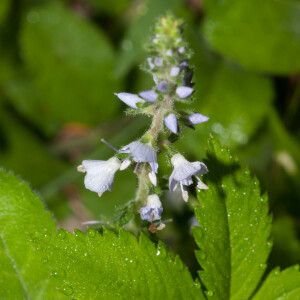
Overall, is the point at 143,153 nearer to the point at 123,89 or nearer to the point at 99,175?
the point at 99,175

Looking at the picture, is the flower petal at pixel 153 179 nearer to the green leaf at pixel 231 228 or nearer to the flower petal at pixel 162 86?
the green leaf at pixel 231 228

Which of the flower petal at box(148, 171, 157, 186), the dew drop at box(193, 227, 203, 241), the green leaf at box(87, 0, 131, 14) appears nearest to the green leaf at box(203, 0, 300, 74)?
the green leaf at box(87, 0, 131, 14)

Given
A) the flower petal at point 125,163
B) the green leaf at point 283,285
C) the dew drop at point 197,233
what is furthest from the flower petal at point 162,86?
the green leaf at point 283,285

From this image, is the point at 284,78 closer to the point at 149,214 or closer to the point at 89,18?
the point at 89,18

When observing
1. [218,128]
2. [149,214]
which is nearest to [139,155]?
[149,214]

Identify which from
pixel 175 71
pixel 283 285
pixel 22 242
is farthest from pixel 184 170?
pixel 22 242
